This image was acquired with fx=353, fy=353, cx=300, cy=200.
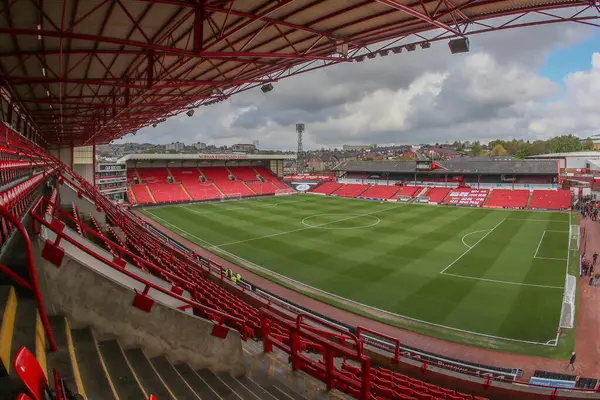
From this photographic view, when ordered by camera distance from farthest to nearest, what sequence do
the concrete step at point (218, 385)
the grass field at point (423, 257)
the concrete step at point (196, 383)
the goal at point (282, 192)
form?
the goal at point (282, 192) → the grass field at point (423, 257) → the concrete step at point (218, 385) → the concrete step at point (196, 383)

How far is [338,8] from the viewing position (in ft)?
30.7

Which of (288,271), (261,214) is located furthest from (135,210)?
(288,271)

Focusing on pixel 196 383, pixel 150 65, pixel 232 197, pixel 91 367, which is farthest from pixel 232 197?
pixel 91 367

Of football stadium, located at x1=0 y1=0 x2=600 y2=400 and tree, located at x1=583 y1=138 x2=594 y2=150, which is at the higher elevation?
tree, located at x1=583 y1=138 x2=594 y2=150

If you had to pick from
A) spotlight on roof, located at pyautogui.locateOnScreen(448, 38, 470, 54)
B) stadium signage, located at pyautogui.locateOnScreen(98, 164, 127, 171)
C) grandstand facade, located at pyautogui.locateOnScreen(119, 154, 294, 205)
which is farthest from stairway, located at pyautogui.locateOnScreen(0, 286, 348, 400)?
stadium signage, located at pyautogui.locateOnScreen(98, 164, 127, 171)

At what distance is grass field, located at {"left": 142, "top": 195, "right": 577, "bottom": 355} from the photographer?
48.2 feet

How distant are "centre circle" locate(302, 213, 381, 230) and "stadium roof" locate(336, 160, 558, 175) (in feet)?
73.9

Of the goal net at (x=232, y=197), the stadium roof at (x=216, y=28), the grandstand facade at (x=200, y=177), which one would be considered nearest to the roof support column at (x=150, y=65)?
the stadium roof at (x=216, y=28)

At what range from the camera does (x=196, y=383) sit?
4.44 m

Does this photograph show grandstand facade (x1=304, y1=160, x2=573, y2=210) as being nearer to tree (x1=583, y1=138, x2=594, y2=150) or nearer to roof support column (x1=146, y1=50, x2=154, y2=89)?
roof support column (x1=146, y1=50, x2=154, y2=89)

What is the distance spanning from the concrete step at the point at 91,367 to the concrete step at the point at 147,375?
0.47 meters

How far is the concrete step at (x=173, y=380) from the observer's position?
4059 millimetres

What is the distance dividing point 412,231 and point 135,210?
3172 centimetres

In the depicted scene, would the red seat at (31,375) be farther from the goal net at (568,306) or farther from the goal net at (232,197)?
the goal net at (232,197)
